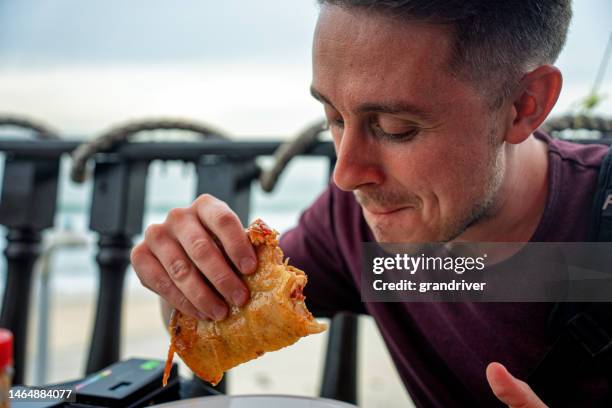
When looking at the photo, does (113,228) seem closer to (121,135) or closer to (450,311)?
(121,135)

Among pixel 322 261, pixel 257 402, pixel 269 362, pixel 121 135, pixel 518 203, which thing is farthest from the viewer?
pixel 269 362

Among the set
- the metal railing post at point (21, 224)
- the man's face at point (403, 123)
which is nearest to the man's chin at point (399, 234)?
A: the man's face at point (403, 123)

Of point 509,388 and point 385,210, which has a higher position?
point 385,210

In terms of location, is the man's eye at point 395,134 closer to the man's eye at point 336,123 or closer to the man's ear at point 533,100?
the man's eye at point 336,123

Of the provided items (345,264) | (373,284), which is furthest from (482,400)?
(345,264)

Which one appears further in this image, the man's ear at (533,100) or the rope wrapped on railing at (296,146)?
the rope wrapped on railing at (296,146)

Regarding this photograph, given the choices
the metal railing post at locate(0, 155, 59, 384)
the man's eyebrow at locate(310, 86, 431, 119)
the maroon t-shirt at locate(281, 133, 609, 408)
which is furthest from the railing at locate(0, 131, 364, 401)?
the man's eyebrow at locate(310, 86, 431, 119)

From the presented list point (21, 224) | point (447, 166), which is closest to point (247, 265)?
point (447, 166)
